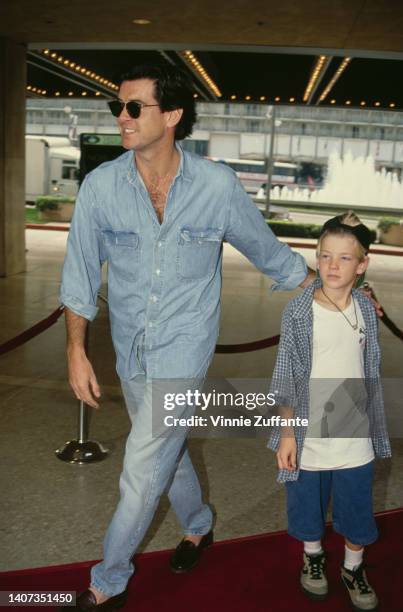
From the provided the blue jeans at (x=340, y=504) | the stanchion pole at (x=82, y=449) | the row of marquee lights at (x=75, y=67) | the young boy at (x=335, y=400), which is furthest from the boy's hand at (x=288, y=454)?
the row of marquee lights at (x=75, y=67)

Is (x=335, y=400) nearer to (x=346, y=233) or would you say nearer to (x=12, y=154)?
(x=346, y=233)

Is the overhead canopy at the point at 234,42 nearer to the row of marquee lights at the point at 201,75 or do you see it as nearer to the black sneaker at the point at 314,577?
the row of marquee lights at the point at 201,75

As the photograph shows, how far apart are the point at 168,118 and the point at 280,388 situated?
107 cm

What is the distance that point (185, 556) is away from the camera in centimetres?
292

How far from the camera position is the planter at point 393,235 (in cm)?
2241

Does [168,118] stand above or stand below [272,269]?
above

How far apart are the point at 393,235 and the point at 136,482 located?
21.3m

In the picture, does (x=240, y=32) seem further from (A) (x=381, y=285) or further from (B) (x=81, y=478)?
(B) (x=81, y=478)

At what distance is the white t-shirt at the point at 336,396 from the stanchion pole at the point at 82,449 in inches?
70.5

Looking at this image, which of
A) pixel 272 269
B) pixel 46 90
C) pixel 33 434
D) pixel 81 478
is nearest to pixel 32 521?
pixel 81 478

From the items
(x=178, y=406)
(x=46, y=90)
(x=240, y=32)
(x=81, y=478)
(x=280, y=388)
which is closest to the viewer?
(x=178, y=406)

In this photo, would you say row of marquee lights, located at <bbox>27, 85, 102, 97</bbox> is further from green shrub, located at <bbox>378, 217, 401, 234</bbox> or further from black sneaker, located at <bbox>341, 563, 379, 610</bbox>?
black sneaker, located at <bbox>341, 563, 379, 610</bbox>

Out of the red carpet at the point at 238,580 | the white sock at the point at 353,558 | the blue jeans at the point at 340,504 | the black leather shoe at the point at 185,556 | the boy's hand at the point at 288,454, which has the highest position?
the boy's hand at the point at 288,454

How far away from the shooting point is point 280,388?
2611 mm
